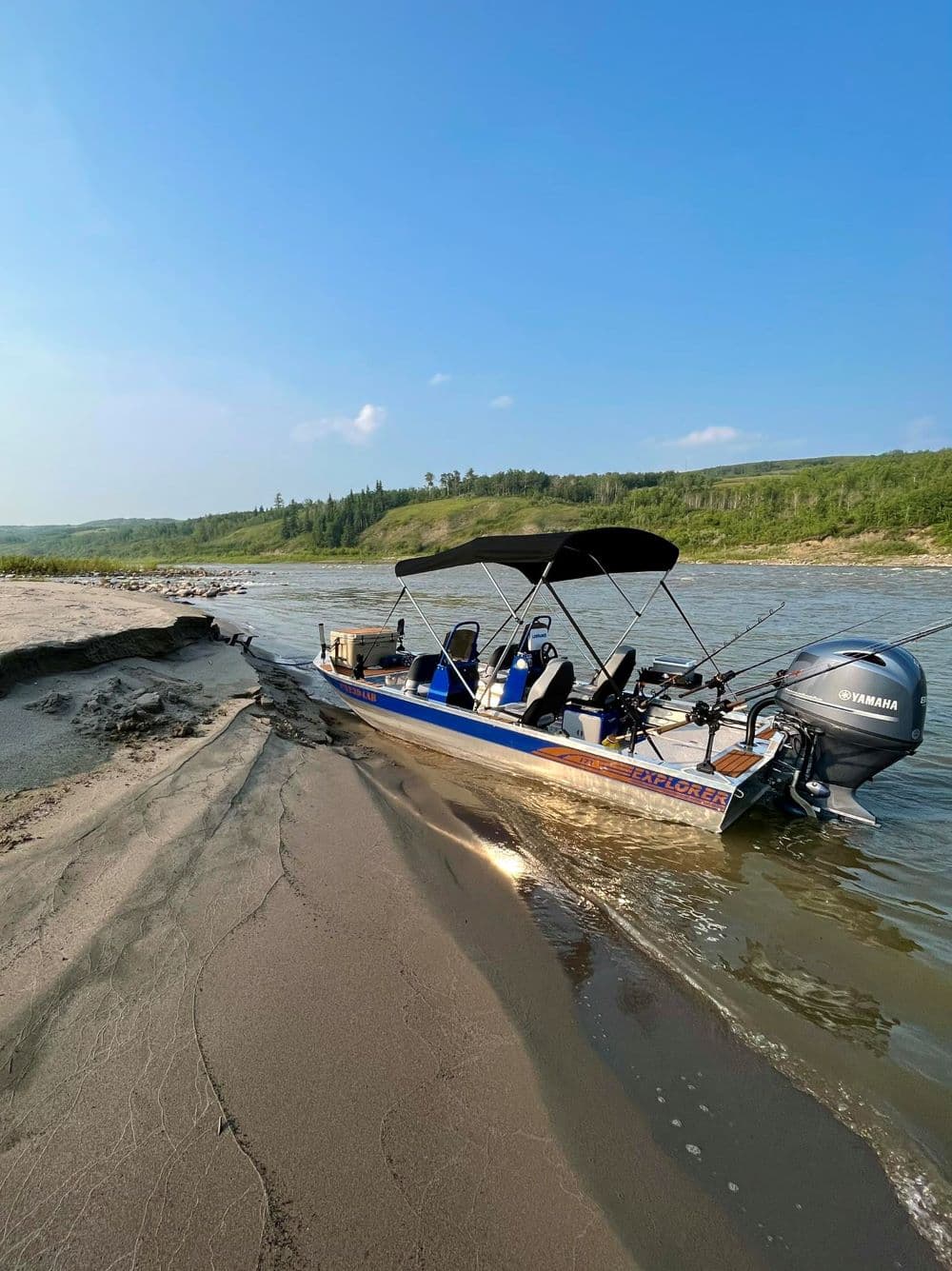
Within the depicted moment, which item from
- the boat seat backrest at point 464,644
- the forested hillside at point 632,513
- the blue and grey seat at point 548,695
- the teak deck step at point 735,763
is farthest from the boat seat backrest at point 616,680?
the forested hillside at point 632,513

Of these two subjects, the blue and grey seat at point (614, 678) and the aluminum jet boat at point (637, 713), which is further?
the blue and grey seat at point (614, 678)

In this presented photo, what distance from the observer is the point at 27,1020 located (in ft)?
9.75

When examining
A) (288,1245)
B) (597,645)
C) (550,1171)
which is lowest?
(597,645)

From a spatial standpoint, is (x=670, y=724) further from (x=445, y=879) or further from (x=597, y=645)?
(x=597, y=645)

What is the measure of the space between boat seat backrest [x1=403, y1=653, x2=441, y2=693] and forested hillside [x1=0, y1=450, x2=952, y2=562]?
62473 mm

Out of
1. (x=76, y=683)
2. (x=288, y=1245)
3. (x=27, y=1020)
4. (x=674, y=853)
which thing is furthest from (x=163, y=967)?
(x=76, y=683)

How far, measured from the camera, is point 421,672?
10125 millimetres

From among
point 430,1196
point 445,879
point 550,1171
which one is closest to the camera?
point 430,1196

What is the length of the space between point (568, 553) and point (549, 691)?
7.16 feet

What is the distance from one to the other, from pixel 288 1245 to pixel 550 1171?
112 cm

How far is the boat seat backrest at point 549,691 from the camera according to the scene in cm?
807

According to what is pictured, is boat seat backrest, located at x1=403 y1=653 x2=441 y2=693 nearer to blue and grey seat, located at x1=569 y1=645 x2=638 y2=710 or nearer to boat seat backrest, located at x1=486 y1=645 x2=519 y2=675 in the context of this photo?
boat seat backrest, located at x1=486 y1=645 x2=519 y2=675

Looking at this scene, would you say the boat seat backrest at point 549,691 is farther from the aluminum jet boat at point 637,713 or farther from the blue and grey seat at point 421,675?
the blue and grey seat at point 421,675

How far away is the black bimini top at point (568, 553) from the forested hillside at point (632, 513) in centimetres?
6051
